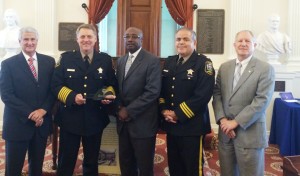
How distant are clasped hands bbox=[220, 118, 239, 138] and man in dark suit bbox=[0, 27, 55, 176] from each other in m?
1.35

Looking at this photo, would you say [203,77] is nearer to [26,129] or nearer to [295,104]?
[26,129]

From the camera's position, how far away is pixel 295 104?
3.97 meters

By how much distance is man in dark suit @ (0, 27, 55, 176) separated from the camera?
2314mm

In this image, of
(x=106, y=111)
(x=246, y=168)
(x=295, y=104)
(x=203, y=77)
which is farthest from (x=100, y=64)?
(x=295, y=104)

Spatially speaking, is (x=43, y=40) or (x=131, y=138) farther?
(x=43, y=40)

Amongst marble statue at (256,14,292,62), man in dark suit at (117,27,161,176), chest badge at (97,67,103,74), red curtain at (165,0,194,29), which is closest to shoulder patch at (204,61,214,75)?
man in dark suit at (117,27,161,176)

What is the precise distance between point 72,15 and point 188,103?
372 cm

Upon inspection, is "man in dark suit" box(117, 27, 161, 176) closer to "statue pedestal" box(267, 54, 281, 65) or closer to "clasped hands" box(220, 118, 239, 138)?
"clasped hands" box(220, 118, 239, 138)

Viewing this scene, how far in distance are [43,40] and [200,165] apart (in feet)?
12.8

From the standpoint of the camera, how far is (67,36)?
532 cm

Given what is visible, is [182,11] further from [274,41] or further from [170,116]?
[170,116]

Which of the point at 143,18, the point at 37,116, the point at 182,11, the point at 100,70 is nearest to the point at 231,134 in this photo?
the point at 100,70

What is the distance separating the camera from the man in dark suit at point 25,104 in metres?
2.31

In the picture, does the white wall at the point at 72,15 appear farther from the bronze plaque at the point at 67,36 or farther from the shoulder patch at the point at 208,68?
the shoulder patch at the point at 208,68
